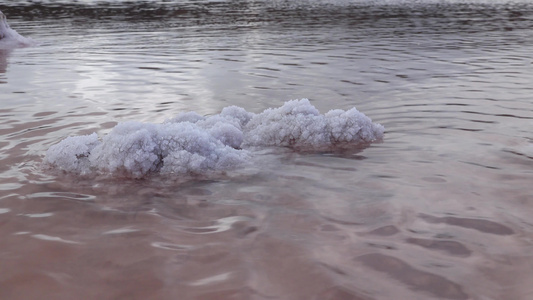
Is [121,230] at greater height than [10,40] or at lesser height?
greater

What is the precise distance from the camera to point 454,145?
3.68 metres

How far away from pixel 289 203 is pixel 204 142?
920mm

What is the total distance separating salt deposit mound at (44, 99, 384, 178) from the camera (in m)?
3.22

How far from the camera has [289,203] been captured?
107 inches

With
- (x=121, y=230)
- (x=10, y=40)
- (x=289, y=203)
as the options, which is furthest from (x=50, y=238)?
(x=10, y=40)

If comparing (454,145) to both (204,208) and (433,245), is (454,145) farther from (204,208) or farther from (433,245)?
(204,208)

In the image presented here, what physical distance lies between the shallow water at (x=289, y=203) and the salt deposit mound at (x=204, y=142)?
0.12 meters

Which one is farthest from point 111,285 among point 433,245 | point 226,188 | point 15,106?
point 15,106

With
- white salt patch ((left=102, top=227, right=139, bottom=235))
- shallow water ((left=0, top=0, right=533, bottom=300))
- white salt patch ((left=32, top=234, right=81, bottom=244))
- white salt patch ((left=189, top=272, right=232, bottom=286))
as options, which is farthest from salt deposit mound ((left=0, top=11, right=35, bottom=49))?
white salt patch ((left=189, top=272, right=232, bottom=286))

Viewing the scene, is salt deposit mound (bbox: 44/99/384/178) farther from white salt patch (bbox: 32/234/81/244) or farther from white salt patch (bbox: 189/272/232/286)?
white salt patch (bbox: 189/272/232/286)

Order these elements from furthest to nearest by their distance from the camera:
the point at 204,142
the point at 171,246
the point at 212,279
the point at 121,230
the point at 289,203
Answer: the point at 204,142 < the point at 289,203 < the point at 121,230 < the point at 171,246 < the point at 212,279

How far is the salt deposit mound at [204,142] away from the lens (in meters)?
3.22

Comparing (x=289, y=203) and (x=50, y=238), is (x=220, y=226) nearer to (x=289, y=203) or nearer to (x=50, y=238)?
(x=289, y=203)

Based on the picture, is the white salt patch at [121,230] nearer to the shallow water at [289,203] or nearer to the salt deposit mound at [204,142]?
the shallow water at [289,203]
